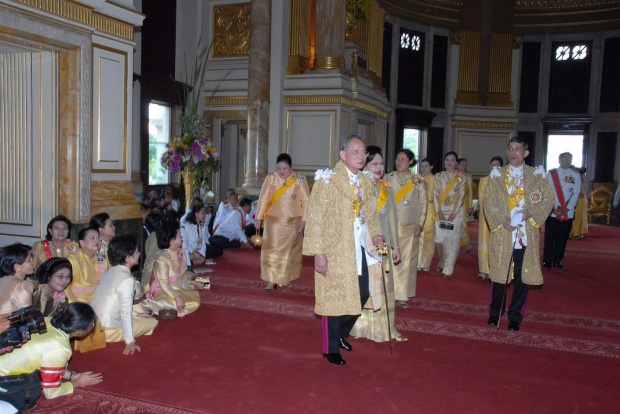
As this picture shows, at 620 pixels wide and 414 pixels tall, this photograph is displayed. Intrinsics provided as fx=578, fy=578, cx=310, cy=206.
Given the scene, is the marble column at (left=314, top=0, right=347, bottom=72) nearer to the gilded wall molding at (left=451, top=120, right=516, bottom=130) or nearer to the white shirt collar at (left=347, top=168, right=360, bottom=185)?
the gilded wall molding at (left=451, top=120, right=516, bottom=130)

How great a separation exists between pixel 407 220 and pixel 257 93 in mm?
6609

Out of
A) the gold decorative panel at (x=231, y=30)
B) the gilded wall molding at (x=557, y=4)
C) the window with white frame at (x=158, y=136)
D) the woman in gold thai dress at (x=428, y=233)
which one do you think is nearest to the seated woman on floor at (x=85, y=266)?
the woman in gold thai dress at (x=428, y=233)

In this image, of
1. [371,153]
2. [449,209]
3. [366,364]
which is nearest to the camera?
[366,364]

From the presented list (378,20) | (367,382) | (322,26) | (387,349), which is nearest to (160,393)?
(367,382)

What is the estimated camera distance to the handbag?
10.9 feet

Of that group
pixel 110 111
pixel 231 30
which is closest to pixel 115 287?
pixel 110 111

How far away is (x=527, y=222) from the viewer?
512cm

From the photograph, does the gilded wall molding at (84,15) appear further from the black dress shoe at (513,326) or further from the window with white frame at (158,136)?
the window with white frame at (158,136)

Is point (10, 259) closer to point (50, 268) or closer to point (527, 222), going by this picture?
point (50, 268)

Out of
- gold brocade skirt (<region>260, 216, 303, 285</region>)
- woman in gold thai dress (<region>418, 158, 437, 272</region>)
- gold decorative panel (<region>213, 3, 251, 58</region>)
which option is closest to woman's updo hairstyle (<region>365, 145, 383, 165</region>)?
gold brocade skirt (<region>260, 216, 303, 285</region>)

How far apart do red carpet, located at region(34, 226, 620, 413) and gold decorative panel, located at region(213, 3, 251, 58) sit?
7.81m

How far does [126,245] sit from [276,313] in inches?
68.1

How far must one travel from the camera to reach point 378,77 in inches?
594

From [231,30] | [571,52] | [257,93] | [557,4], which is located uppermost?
[557,4]
